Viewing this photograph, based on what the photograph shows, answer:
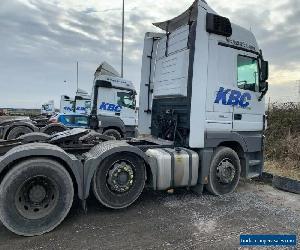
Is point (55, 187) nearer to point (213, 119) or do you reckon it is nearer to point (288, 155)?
point (213, 119)

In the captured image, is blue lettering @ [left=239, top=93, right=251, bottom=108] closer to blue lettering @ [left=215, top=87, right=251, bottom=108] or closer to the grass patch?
blue lettering @ [left=215, top=87, right=251, bottom=108]

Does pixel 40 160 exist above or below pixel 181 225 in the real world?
above

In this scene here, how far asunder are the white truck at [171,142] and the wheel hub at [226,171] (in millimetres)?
21

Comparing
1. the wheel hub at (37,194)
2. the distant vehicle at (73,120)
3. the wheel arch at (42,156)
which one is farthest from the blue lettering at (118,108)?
the wheel hub at (37,194)

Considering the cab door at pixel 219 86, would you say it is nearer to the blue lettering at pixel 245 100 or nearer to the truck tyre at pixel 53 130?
the blue lettering at pixel 245 100

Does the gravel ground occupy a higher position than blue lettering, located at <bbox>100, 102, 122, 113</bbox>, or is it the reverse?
blue lettering, located at <bbox>100, 102, 122, 113</bbox>

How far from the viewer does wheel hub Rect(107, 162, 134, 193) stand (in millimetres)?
5586

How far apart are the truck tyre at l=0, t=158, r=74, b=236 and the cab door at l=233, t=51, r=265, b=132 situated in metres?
3.91

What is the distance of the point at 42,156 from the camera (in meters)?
4.93

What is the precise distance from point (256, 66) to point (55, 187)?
503 centimetres

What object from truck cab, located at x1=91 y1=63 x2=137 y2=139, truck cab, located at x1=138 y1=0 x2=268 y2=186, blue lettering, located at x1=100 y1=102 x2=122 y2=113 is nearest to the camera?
truck cab, located at x1=138 y1=0 x2=268 y2=186

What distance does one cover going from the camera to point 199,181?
21.6ft

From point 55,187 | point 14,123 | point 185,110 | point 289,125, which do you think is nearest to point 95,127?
point 14,123

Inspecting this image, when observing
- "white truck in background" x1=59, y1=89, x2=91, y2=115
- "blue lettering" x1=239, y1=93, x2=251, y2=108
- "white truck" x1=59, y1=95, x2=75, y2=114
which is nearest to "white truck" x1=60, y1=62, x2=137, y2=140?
"white truck in background" x1=59, y1=89, x2=91, y2=115
